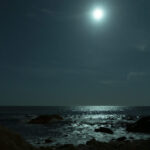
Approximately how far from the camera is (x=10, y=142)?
861 cm

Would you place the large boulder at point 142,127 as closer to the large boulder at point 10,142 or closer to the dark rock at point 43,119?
the dark rock at point 43,119

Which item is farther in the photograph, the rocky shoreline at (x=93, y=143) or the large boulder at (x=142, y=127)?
the large boulder at (x=142, y=127)

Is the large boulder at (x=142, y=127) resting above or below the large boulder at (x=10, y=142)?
below

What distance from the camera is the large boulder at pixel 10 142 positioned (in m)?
8.17

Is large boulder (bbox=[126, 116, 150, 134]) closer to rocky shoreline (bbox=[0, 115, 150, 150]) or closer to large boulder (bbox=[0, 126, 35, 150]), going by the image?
rocky shoreline (bbox=[0, 115, 150, 150])

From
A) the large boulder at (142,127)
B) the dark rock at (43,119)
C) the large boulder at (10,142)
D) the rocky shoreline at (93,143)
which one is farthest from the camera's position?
the dark rock at (43,119)

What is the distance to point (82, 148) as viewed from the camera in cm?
1906

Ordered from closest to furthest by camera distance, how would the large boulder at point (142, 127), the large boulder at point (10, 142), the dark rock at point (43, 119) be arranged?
the large boulder at point (10, 142)
the large boulder at point (142, 127)
the dark rock at point (43, 119)

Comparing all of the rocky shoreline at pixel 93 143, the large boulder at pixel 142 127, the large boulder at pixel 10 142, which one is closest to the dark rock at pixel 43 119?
the rocky shoreline at pixel 93 143

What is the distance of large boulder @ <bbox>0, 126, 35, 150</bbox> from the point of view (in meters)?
8.17

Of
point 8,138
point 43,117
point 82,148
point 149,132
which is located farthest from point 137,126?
point 8,138

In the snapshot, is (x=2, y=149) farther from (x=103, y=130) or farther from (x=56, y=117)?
(x=56, y=117)

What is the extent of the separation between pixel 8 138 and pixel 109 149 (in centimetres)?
1306

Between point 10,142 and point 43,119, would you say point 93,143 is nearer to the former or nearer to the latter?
point 10,142
